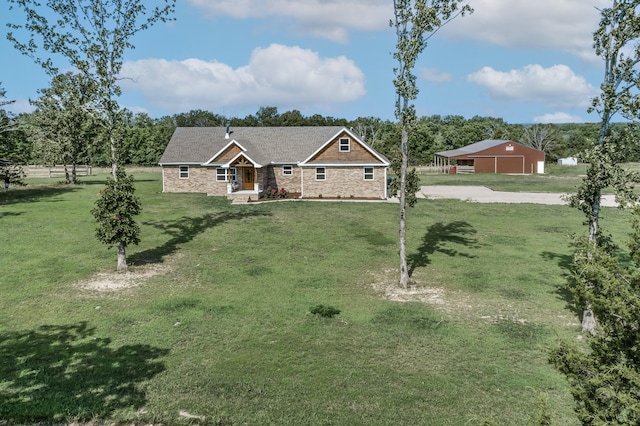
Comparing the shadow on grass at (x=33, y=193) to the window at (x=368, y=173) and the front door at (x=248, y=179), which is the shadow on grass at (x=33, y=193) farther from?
the window at (x=368, y=173)

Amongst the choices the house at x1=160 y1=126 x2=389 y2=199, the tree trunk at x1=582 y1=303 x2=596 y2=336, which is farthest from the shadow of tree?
the house at x1=160 y1=126 x2=389 y2=199

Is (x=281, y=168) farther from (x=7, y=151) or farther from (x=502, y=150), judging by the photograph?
(x=502, y=150)

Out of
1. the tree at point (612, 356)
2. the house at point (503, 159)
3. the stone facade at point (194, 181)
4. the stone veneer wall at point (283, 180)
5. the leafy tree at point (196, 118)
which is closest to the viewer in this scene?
the tree at point (612, 356)

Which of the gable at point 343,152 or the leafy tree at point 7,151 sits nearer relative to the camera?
the leafy tree at point 7,151

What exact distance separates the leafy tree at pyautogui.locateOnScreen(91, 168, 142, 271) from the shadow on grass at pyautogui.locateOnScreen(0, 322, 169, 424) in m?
5.59

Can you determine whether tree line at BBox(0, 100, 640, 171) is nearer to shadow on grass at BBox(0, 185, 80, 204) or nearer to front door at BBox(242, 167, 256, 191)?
shadow on grass at BBox(0, 185, 80, 204)

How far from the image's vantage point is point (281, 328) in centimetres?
1249

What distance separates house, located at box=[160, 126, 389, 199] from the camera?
39062 millimetres

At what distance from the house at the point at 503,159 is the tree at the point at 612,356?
226 feet

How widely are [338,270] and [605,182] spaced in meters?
9.87

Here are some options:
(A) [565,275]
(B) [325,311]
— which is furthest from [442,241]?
(B) [325,311]

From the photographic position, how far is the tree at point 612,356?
4.11 meters

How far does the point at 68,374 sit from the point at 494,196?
37.2 meters

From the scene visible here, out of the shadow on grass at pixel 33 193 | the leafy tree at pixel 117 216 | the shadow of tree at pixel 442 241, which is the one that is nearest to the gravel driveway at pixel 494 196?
the shadow of tree at pixel 442 241
